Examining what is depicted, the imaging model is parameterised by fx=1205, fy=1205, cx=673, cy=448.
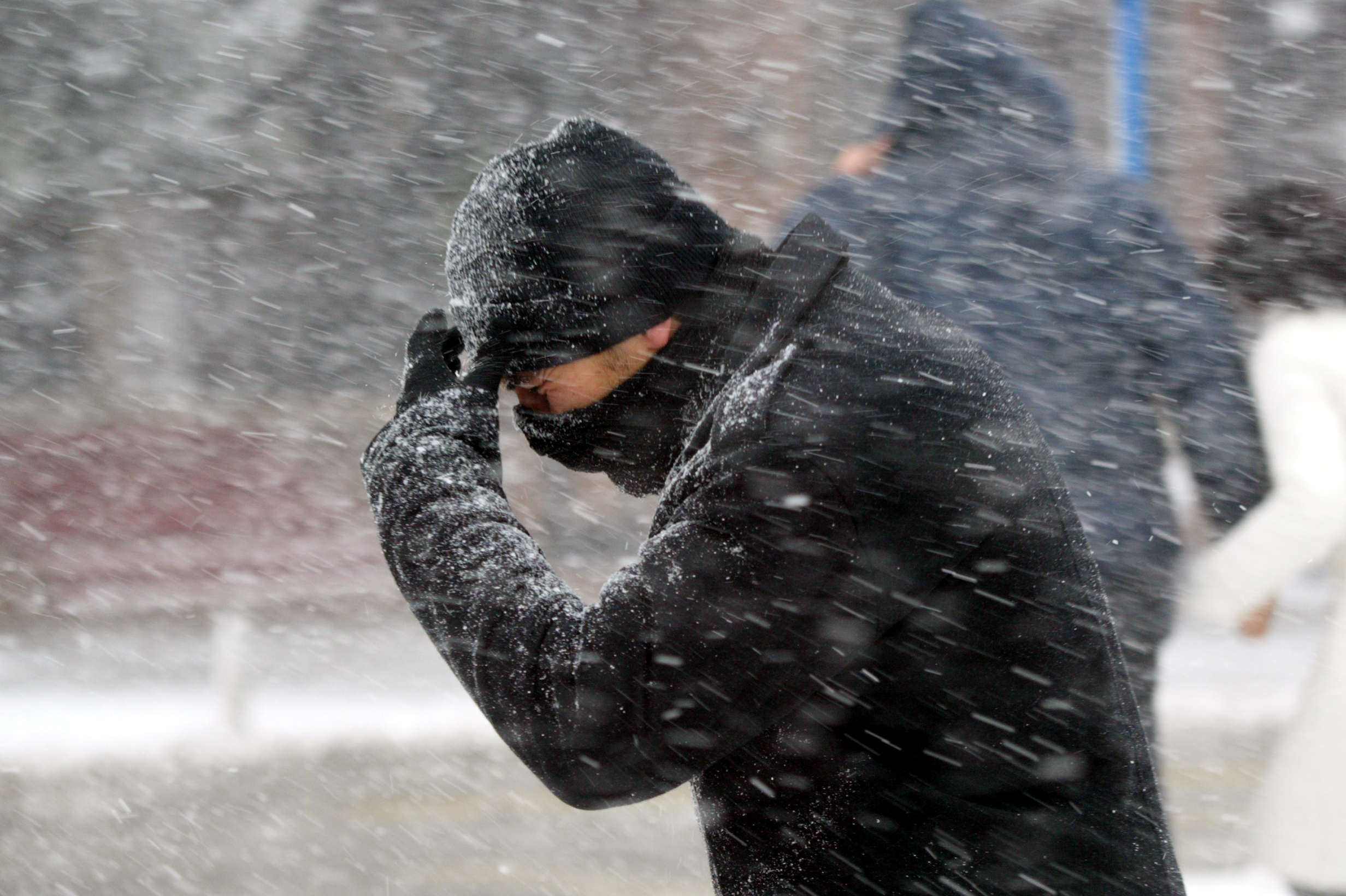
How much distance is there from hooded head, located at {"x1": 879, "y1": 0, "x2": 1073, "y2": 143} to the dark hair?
1.72 feet

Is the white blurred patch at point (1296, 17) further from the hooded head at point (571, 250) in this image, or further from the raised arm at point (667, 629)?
the raised arm at point (667, 629)

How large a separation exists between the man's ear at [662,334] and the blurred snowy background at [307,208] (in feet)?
16.5

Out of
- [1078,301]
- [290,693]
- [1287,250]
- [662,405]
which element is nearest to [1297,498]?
[1287,250]

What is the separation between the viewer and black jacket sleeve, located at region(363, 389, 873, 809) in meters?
1.17

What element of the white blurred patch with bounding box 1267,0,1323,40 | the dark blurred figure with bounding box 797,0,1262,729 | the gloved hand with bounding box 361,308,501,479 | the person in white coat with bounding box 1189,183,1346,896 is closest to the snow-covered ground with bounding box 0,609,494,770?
the person in white coat with bounding box 1189,183,1346,896

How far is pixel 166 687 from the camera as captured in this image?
20.2 ft

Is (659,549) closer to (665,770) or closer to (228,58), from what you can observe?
(665,770)

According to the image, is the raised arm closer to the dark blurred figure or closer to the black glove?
the black glove

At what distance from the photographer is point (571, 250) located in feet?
4.69

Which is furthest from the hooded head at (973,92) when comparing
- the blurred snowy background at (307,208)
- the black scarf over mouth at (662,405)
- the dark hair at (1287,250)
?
the blurred snowy background at (307,208)

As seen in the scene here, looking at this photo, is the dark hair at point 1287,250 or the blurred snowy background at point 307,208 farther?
the blurred snowy background at point 307,208

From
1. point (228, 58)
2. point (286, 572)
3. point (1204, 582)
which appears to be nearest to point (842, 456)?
point (1204, 582)

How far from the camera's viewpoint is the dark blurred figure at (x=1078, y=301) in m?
2.29

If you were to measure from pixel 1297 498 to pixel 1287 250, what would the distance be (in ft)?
1.80
